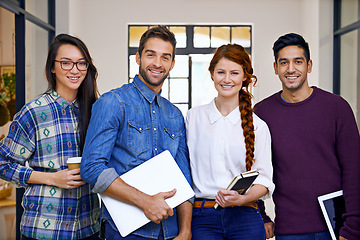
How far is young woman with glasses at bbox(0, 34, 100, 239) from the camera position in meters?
1.82

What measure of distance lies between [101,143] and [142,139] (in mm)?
184

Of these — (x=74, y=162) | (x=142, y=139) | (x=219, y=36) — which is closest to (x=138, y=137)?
(x=142, y=139)

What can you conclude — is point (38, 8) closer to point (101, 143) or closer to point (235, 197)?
point (101, 143)

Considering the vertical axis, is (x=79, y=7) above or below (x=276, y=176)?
above

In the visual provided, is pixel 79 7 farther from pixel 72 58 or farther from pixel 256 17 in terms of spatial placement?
pixel 72 58

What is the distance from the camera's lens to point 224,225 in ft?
6.13

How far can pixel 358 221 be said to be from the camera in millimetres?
2016

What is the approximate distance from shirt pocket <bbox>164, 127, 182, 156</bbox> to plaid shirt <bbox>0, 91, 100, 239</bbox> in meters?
0.40

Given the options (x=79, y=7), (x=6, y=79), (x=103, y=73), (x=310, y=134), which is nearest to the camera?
(x=310, y=134)

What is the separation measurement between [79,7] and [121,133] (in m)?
5.17

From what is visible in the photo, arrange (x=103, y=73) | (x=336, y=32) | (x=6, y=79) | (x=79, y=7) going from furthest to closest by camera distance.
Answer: (x=103, y=73)
(x=79, y=7)
(x=336, y=32)
(x=6, y=79)

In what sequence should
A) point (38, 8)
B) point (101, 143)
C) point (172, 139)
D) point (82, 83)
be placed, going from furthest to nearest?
point (38, 8), point (82, 83), point (172, 139), point (101, 143)

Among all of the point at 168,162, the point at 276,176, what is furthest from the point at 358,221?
the point at 168,162

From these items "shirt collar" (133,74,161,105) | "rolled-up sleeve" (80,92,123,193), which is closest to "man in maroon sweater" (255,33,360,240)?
"shirt collar" (133,74,161,105)
